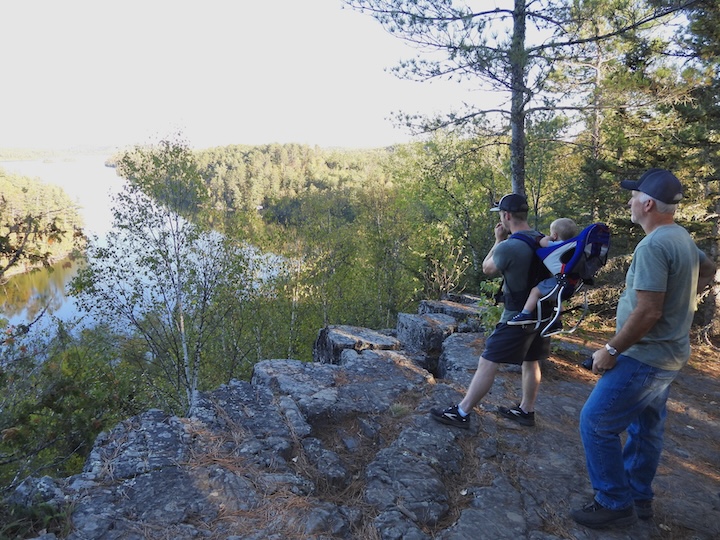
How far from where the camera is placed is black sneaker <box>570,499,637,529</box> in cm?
230

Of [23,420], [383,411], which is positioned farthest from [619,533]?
[23,420]

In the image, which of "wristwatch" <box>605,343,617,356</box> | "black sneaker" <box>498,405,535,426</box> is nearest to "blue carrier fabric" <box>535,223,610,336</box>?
"wristwatch" <box>605,343,617,356</box>

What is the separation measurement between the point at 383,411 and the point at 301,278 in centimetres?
1178

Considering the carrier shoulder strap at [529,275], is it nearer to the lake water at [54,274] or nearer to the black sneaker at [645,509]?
the black sneaker at [645,509]

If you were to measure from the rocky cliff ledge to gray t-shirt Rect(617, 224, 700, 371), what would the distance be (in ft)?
3.48

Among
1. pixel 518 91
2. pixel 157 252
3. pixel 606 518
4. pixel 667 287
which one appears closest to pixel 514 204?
pixel 667 287

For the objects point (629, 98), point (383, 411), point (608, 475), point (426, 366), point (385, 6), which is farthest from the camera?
point (629, 98)

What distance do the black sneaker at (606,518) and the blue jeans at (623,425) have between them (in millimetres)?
30

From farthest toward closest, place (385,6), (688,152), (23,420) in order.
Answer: (688,152) < (23,420) < (385,6)

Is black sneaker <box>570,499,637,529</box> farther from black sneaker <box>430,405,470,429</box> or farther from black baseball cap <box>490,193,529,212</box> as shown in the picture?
black baseball cap <box>490,193,529,212</box>

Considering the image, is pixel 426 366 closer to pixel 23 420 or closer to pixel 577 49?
pixel 577 49

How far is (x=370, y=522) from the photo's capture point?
2.33 m

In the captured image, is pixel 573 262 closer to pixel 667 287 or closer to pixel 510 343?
pixel 667 287

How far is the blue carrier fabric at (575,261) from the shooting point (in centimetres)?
260
